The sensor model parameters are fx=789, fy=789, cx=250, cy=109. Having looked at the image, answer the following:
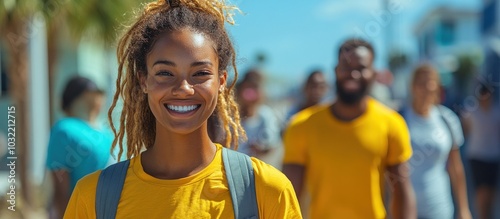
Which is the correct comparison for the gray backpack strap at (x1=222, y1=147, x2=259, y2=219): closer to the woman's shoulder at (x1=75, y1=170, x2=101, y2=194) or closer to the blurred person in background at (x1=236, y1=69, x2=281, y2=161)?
the woman's shoulder at (x1=75, y1=170, x2=101, y2=194)

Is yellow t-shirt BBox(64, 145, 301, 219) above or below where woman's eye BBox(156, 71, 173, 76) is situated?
below

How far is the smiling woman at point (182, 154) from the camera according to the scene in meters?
2.01

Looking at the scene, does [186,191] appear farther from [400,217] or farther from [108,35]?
[108,35]

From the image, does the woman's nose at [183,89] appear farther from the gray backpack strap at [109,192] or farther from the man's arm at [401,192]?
the man's arm at [401,192]

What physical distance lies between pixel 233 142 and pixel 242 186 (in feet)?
2.21

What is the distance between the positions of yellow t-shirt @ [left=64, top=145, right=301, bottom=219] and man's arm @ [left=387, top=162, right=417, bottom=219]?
2.12 metres

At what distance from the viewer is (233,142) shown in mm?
2686

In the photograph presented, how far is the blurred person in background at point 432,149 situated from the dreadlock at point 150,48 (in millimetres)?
2844

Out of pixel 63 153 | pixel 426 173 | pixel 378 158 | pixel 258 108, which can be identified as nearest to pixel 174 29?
pixel 378 158

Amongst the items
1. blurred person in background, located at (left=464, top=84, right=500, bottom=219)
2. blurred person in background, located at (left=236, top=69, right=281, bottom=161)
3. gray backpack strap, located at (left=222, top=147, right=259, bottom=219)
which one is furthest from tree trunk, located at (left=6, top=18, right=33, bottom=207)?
gray backpack strap, located at (left=222, top=147, right=259, bottom=219)

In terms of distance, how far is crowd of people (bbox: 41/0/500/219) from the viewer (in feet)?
6.68

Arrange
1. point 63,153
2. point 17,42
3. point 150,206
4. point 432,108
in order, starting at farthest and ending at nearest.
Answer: point 17,42 < point 432,108 < point 63,153 < point 150,206

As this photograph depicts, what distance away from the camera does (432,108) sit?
17.9ft

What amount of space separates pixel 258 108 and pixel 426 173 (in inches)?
79.3
